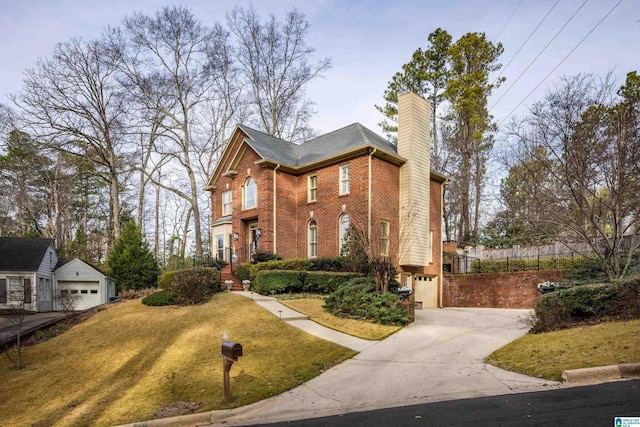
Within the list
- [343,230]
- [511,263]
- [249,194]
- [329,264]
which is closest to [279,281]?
[329,264]

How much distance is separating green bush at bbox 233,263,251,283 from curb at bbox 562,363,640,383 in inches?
594

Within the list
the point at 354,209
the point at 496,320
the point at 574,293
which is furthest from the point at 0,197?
the point at 574,293

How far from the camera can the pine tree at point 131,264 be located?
27031 millimetres

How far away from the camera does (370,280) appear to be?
48.3 feet

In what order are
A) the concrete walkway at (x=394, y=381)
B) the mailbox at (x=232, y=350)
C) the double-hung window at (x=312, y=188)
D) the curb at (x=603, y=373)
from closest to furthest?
1. the concrete walkway at (x=394, y=381)
2. the curb at (x=603, y=373)
3. the mailbox at (x=232, y=350)
4. the double-hung window at (x=312, y=188)

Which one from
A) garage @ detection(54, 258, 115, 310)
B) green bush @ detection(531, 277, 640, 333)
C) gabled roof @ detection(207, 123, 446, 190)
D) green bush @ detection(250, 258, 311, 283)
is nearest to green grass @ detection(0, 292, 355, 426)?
green bush @ detection(250, 258, 311, 283)

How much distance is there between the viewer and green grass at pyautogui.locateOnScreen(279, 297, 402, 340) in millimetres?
11172

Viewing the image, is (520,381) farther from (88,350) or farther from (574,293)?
(88,350)

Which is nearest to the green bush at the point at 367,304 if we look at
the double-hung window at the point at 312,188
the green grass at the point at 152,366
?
the green grass at the point at 152,366

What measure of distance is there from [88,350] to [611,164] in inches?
651

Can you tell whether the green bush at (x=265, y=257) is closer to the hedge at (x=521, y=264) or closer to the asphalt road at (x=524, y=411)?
the hedge at (x=521, y=264)

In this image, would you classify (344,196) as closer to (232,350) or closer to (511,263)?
(511,263)

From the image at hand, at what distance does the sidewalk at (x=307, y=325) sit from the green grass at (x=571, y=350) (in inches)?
130

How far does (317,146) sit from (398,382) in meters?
17.0
